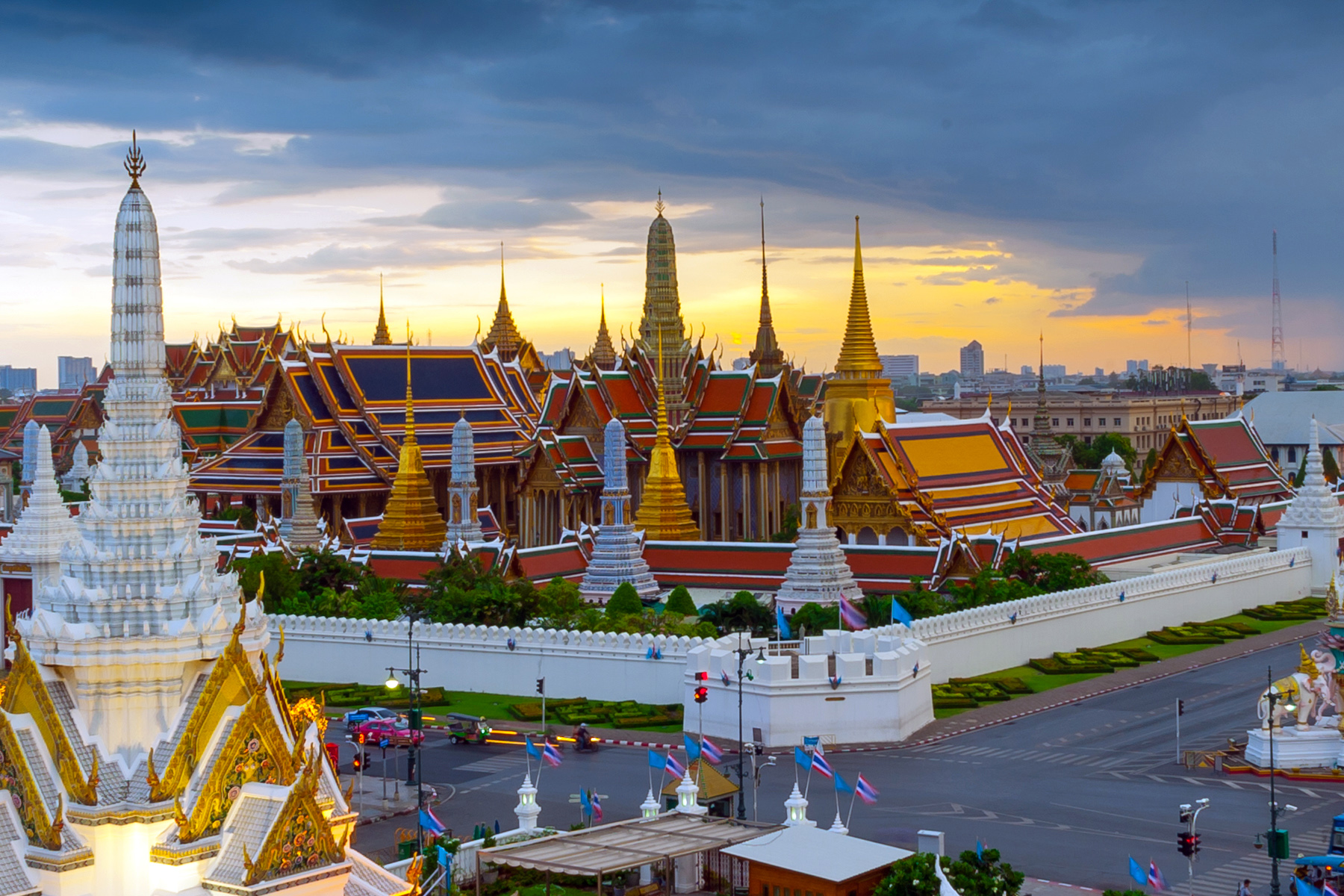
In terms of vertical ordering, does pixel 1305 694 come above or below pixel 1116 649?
above

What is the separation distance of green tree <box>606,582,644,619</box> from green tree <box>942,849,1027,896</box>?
22.1m

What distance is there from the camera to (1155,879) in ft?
75.9

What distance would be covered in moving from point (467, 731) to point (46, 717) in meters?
18.9

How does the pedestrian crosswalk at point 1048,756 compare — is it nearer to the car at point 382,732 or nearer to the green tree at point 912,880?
the car at point 382,732

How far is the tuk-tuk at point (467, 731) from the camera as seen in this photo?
3544 cm

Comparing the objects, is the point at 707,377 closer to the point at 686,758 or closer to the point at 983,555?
the point at 983,555

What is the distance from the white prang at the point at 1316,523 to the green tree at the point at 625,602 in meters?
24.2

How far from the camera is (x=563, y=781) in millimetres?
31578

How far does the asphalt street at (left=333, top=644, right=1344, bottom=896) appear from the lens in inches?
1040

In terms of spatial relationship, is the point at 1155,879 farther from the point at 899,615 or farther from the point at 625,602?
the point at 625,602

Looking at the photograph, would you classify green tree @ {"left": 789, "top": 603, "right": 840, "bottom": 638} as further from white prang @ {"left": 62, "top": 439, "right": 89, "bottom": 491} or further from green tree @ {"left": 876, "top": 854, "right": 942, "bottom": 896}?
white prang @ {"left": 62, "top": 439, "right": 89, "bottom": 491}

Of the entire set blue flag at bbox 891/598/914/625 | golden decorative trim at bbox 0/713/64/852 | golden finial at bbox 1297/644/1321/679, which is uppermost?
golden decorative trim at bbox 0/713/64/852

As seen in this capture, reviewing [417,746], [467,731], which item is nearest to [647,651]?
[467,731]

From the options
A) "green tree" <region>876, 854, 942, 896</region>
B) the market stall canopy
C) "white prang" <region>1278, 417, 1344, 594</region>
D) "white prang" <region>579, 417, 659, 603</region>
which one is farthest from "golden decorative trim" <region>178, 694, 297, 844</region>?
"white prang" <region>1278, 417, 1344, 594</region>
